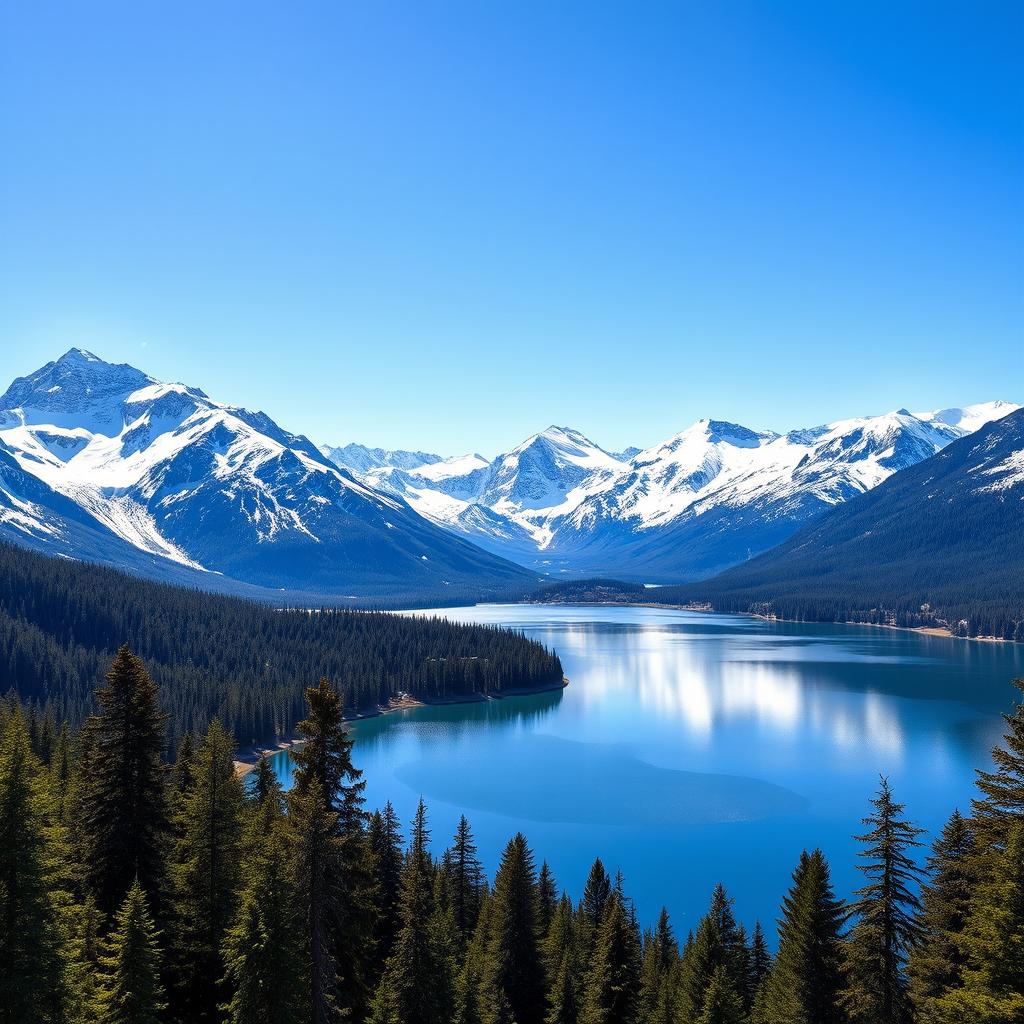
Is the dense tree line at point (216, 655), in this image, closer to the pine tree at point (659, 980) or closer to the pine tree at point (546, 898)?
the pine tree at point (546, 898)

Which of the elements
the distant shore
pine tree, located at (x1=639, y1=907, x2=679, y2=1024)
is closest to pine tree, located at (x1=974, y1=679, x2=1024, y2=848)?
pine tree, located at (x1=639, y1=907, x2=679, y2=1024)

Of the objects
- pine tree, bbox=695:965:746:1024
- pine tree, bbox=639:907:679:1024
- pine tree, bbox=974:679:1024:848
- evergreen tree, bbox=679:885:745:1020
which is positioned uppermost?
pine tree, bbox=974:679:1024:848

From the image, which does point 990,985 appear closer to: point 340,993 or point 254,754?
point 340,993

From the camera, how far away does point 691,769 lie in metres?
112

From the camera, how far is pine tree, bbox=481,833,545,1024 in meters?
42.5

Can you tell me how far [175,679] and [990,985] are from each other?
427 ft

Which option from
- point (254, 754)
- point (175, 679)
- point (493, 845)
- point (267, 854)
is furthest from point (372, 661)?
point (267, 854)

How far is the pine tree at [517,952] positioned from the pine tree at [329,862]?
14137 millimetres

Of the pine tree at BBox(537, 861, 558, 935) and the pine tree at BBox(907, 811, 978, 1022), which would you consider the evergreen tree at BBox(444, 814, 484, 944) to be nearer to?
the pine tree at BBox(537, 861, 558, 935)

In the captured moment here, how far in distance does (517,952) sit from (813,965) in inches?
644

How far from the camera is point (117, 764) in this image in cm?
3144

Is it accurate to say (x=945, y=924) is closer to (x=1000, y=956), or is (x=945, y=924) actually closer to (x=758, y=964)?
(x=1000, y=956)

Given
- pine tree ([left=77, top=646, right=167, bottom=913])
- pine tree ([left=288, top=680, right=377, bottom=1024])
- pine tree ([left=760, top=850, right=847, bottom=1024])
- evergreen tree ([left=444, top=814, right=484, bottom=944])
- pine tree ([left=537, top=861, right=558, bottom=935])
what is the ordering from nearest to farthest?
1. pine tree ([left=288, top=680, right=377, bottom=1024])
2. pine tree ([left=760, top=850, right=847, bottom=1024])
3. pine tree ([left=77, top=646, right=167, bottom=913])
4. evergreen tree ([left=444, top=814, right=484, bottom=944])
5. pine tree ([left=537, top=861, right=558, bottom=935])

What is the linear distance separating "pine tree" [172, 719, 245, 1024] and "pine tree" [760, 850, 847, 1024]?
19.1 metres
